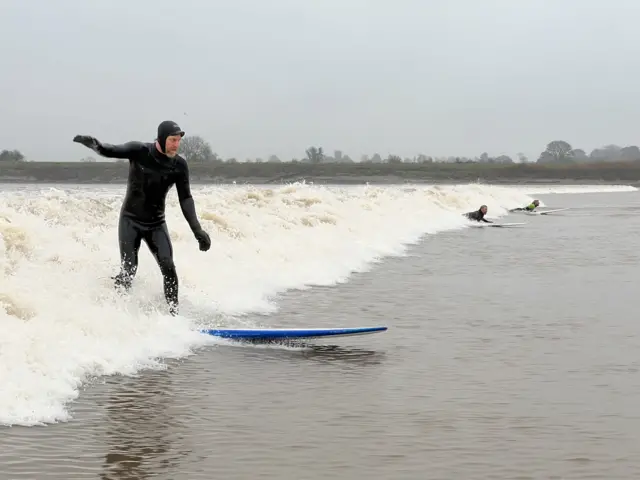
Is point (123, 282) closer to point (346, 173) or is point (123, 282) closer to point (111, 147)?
point (111, 147)

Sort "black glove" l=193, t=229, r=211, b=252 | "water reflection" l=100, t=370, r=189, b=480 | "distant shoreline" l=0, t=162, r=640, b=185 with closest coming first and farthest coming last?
"water reflection" l=100, t=370, r=189, b=480
"black glove" l=193, t=229, r=211, b=252
"distant shoreline" l=0, t=162, r=640, b=185

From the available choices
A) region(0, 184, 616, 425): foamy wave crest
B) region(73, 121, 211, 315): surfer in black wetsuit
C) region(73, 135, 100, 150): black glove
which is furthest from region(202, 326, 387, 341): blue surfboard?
region(73, 135, 100, 150): black glove

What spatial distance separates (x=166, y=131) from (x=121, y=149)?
1.80 ft

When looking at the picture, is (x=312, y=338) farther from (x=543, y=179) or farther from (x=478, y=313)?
(x=543, y=179)

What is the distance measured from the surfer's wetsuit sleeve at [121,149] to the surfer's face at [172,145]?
1.02 feet

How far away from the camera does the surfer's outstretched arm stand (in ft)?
36.0

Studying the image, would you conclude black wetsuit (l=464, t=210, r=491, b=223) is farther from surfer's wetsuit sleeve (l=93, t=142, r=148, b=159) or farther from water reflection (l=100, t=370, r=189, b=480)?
water reflection (l=100, t=370, r=189, b=480)

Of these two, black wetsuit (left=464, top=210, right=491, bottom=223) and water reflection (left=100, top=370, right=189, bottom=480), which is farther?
black wetsuit (left=464, top=210, right=491, bottom=223)

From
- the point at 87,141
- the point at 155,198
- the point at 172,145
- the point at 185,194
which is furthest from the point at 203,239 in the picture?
the point at 87,141

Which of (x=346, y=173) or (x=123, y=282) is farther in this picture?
(x=346, y=173)

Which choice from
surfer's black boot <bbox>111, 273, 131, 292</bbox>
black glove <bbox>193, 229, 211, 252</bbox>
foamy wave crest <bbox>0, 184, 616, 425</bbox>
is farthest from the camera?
surfer's black boot <bbox>111, 273, 131, 292</bbox>

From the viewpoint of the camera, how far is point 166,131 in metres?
11.5

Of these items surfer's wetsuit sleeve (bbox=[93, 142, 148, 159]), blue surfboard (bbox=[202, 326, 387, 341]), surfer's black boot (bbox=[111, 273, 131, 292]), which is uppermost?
surfer's wetsuit sleeve (bbox=[93, 142, 148, 159])

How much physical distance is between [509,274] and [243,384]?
1248 centimetres
